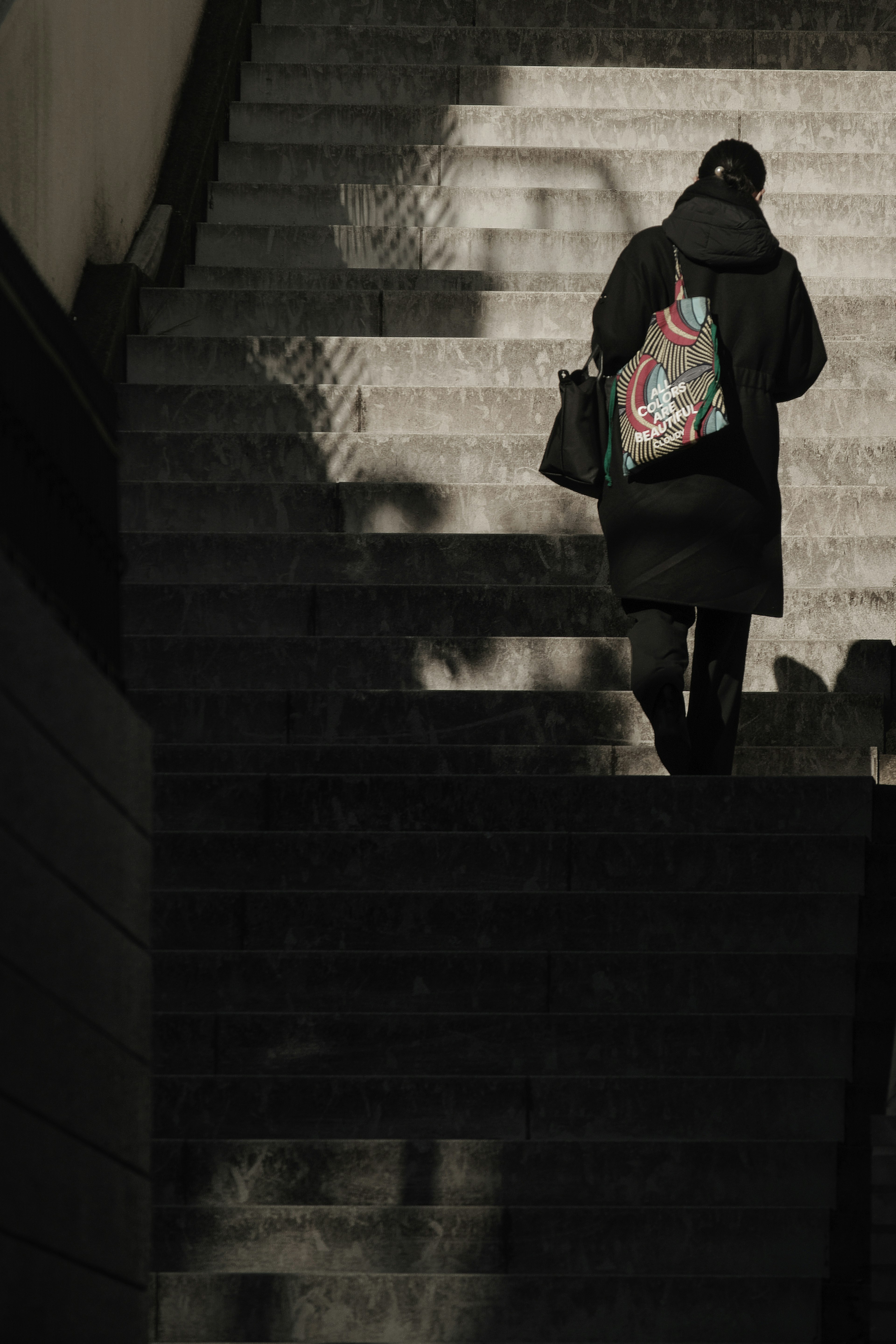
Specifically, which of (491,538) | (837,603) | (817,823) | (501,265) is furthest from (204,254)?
(817,823)

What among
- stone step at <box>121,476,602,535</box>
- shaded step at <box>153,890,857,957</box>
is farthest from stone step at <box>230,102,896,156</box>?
shaded step at <box>153,890,857,957</box>

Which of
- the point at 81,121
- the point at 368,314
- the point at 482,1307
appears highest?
the point at 81,121

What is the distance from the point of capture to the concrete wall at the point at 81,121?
24.2 ft

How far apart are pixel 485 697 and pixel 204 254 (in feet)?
12.0

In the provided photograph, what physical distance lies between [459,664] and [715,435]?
1.30 m

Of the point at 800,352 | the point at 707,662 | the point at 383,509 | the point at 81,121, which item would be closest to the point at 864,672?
the point at 707,662

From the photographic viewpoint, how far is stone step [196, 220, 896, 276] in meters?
8.81

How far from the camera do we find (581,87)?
9.88m

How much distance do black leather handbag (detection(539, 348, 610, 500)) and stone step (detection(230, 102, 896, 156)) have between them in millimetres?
4250

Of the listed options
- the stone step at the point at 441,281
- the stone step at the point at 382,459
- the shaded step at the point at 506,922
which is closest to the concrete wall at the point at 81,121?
the stone step at the point at 441,281

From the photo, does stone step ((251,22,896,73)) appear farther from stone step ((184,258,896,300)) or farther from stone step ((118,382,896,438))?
stone step ((118,382,896,438))

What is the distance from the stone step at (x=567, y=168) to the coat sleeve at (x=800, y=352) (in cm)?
374

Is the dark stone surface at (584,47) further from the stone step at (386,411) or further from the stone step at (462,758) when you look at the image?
the stone step at (462,758)

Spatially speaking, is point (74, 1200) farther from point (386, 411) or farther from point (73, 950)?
point (386, 411)
